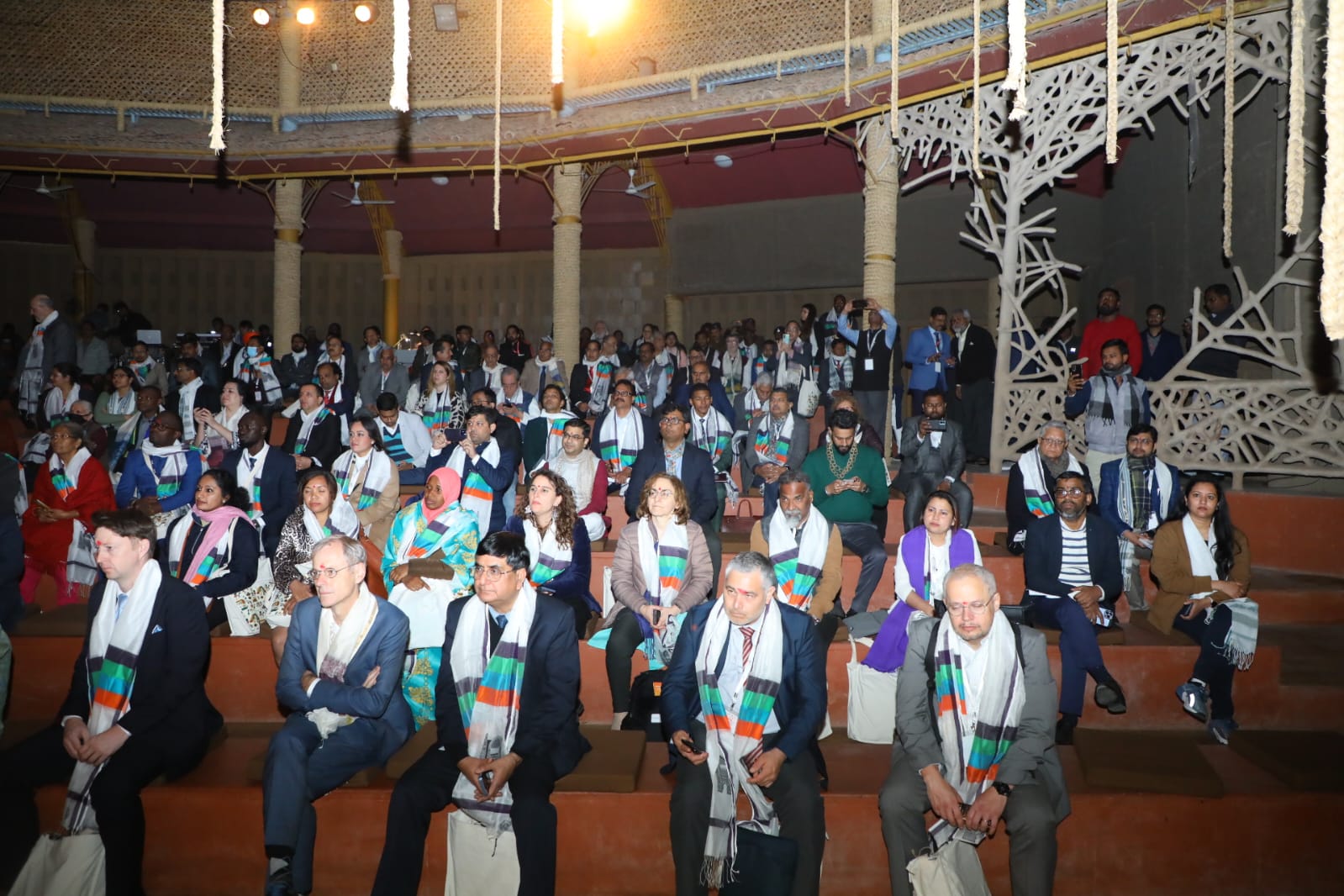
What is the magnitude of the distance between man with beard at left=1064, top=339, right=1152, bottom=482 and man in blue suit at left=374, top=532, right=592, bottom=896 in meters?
4.73

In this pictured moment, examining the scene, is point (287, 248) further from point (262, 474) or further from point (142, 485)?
point (262, 474)

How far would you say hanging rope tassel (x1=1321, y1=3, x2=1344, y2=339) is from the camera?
2.33 metres

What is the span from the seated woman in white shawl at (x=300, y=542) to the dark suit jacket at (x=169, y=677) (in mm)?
931

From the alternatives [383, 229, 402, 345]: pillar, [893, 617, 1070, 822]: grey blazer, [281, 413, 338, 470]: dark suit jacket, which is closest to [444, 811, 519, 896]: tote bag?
[893, 617, 1070, 822]: grey blazer

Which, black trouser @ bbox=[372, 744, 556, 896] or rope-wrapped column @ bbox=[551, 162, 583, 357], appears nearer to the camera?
black trouser @ bbox=[372, 744, 556, 896]

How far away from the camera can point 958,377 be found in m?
9.18

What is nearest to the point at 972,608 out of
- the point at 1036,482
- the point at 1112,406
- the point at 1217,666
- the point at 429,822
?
the point at 1217,666

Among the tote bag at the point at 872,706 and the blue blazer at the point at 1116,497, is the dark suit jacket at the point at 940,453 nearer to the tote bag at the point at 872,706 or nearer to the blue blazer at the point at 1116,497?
the blue blazer at the point at 1116,497

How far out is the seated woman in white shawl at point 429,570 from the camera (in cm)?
469

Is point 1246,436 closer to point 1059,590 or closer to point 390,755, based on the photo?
point 1059,590

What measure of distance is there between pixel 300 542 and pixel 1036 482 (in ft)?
14.7

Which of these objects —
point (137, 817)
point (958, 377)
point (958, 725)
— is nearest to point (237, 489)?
point (137, 817)

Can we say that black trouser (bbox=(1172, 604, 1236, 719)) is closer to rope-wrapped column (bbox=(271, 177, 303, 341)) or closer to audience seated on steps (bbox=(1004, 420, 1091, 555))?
audience seated on steps (bbox=(1004, 420, 1091, 555))

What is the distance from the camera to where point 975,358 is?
907cm
